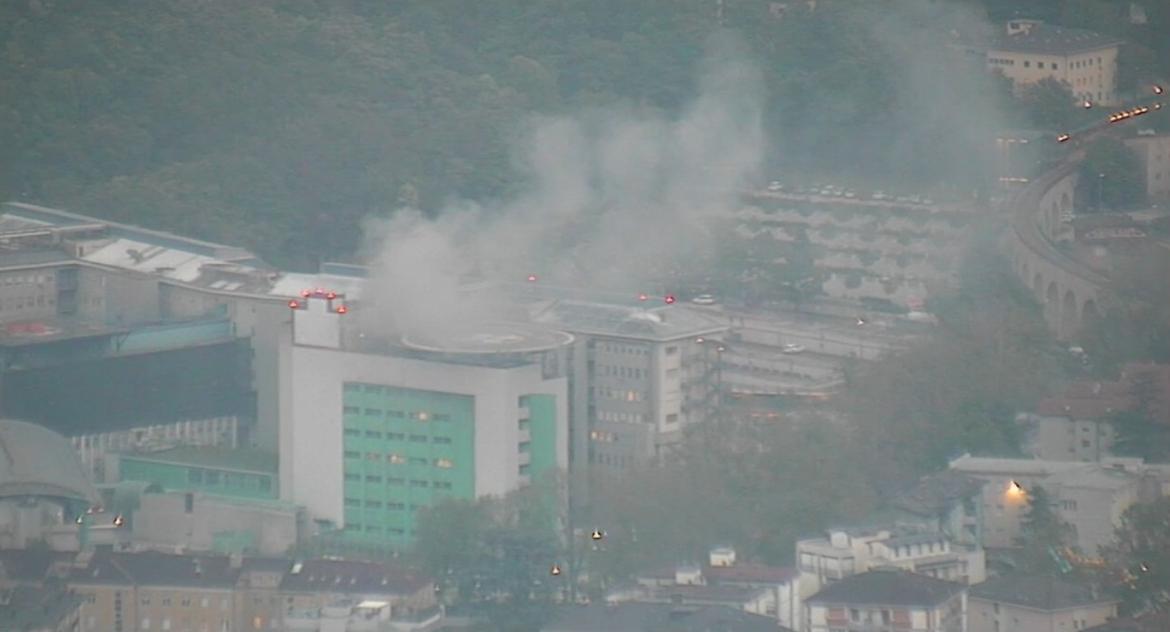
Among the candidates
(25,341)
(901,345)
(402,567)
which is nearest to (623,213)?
(901,345)

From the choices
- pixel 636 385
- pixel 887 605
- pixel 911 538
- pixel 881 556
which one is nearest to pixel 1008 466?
pixel 911 538

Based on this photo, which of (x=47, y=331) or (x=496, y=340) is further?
(x=47, y=331)

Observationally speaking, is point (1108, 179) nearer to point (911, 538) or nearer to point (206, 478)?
point (206, 478)

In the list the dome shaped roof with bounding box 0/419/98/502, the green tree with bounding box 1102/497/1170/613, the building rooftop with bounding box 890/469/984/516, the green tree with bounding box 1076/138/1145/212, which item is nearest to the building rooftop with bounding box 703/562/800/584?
the building rooftop with bounding box 890/469/984/516

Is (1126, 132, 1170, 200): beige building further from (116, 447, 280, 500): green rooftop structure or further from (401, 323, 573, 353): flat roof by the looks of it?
(116, 447, 280, 500): green rooftop structure

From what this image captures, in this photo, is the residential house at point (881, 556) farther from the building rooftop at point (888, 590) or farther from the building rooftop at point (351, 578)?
the building rooftop at point (351, 578)

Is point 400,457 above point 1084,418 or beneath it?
beneath
